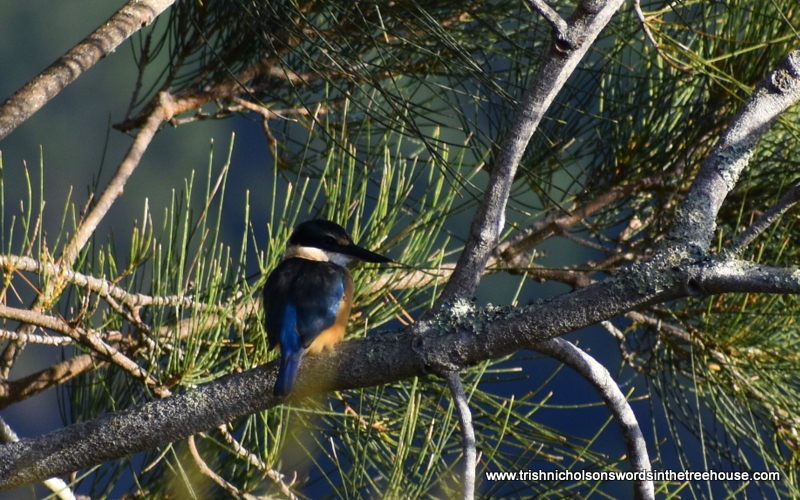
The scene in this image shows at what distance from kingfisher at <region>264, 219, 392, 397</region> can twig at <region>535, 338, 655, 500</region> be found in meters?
0.28

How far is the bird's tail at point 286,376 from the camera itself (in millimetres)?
622

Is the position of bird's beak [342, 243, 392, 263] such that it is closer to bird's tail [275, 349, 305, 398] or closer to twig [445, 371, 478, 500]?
bird's tail [275, 349, 305, 398]

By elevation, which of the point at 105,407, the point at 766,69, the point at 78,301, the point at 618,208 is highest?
the point at 766,69

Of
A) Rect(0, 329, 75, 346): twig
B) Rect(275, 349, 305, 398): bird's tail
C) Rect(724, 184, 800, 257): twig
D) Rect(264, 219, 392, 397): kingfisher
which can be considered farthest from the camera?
Rect(264, 219, 392, 397): kingfisher

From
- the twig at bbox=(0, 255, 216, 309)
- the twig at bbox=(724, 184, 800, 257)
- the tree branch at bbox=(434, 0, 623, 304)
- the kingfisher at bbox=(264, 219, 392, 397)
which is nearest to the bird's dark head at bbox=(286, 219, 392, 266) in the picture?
the kingfisher at bbox=(264, 219, 392, 397)

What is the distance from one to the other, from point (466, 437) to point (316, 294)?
443 millimetres

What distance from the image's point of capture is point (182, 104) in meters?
1.12

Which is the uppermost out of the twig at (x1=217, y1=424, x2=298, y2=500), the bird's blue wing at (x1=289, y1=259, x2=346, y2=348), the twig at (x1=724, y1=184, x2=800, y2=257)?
the twig at (x1=724, y1=184, x2=800, y2=257)

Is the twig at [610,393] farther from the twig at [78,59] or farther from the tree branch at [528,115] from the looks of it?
the twig at [78,59]

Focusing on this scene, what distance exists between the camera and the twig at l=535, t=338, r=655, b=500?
597 millimetres

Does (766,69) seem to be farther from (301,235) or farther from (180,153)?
(180,153)

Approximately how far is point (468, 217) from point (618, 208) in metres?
1.31

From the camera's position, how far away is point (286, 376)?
0.65m

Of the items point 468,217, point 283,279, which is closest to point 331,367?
point 283,279
